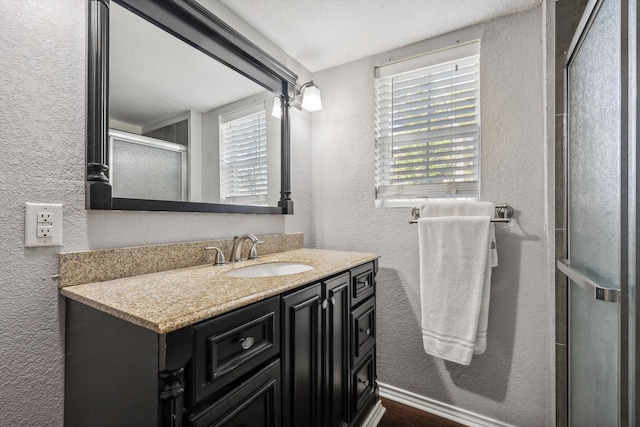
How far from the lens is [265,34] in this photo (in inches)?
65.7

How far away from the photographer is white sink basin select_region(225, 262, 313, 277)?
1.38 m

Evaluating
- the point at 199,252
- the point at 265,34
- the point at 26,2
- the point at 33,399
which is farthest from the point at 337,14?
the point at 33,399

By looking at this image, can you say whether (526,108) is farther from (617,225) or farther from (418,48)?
(617,225)

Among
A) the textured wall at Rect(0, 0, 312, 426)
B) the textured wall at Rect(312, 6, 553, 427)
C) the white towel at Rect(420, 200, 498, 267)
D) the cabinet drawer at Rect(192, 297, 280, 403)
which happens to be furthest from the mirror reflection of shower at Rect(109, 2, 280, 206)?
the white towel at Rect(420, 200, 498, 267)

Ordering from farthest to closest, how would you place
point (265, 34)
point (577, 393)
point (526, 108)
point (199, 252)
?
point (265, 34)
point (526, 108)
point (199, 252)
point (577, 393)

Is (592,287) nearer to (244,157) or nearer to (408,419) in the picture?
(408,419)

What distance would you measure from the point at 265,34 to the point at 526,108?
1.41 m

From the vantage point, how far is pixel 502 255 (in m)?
1.53

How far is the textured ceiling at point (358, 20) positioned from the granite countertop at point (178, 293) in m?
1.25

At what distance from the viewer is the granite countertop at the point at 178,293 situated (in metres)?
0.66

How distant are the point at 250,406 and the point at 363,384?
0.85m

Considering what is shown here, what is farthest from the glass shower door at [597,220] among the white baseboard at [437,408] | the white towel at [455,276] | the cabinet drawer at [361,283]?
the cabinet drawer at [361,283]

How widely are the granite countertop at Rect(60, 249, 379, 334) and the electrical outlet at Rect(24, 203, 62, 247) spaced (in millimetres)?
153

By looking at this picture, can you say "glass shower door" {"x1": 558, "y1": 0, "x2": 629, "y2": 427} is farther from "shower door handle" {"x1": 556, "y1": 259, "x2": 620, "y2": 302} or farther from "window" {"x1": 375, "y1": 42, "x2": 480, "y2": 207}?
"window" {"x1": 375, "y1": 42, "x2": 480, "y2": 207}
